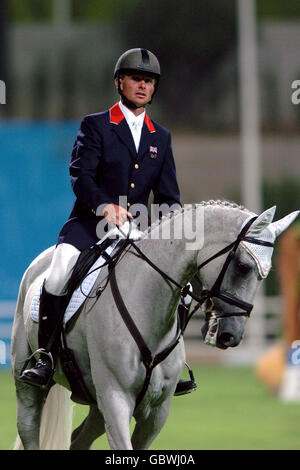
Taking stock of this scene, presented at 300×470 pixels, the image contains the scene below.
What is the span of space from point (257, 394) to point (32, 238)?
514 centimetres

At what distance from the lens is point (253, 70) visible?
20000 mm

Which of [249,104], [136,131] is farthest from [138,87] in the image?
[249,104]

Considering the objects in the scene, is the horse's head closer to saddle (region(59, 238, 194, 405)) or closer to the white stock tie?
saddle (region(59, 238, 194, 405))

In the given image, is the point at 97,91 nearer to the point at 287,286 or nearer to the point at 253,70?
the point at 253,70

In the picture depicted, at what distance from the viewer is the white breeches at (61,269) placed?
6.14m

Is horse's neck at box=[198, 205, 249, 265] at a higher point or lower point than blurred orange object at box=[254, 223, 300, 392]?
higher

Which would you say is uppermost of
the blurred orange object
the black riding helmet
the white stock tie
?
the black riding helmet

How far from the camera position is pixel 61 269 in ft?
20.2

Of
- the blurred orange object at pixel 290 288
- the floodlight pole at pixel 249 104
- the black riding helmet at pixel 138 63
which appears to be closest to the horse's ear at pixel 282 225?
the black riding helmet at pixel 138 63

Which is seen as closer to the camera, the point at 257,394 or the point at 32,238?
the point at 257,394

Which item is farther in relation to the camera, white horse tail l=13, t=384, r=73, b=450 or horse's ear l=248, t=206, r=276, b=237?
white horse tail l=13, t=384, r=73, b=450

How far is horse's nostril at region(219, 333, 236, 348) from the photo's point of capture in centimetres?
545

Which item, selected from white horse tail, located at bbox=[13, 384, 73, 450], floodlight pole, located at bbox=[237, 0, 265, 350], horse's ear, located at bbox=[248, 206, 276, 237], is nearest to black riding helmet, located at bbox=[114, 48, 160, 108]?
horse's ear, located at bbox=[248, 206, 276, 237]
